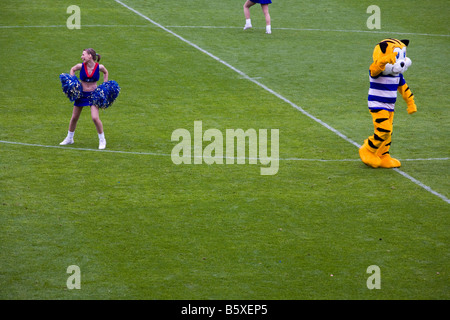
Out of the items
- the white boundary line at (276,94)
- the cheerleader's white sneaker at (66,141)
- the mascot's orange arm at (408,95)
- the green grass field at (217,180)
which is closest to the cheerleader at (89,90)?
the cheerleader's white sneaker at (66,141)

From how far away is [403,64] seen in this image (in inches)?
430

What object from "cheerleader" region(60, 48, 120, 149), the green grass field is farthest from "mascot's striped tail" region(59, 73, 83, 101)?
the green grass field

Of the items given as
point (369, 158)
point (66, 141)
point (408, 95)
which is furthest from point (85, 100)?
point (408, 95)

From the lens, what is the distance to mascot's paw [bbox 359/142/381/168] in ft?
36.1

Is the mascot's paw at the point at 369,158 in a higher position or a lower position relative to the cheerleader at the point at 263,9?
lower

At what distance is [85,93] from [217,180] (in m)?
3.01

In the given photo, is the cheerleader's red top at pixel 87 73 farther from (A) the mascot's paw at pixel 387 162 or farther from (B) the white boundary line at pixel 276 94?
(A) the mascot's paw at pixel 387 162

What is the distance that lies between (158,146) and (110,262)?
4569 millimetres

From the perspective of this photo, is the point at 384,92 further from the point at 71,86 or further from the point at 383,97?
the point at 71,86

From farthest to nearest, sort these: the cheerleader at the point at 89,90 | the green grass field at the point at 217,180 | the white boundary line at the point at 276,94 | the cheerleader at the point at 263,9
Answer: the cheerleader at the point at 263,9 → the cheerleader at the point at 89,90 → the white boundary line at the point at 276,94 → the green grass field at the point at 217,180

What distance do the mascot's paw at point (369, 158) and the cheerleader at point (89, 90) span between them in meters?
4.41

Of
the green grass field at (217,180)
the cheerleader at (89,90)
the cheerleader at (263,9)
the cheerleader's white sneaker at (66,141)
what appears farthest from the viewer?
the cheerleader at (263,9)

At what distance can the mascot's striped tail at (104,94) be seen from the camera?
11633 mm

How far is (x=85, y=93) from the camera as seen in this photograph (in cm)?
1167
